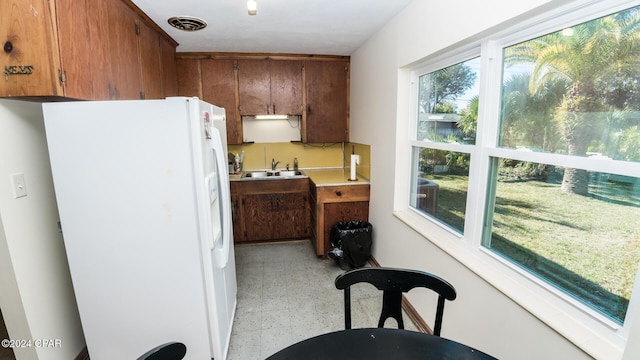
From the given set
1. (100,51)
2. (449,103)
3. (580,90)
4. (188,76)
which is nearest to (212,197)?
(100,51)

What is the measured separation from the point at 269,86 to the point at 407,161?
6.80 feet

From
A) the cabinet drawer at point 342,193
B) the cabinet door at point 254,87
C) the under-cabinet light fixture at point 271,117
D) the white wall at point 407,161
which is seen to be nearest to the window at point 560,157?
the white wall at point 407,161

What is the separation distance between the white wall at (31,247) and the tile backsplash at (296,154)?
2.40m

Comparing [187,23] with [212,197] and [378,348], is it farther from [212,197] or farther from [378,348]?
[378,348]

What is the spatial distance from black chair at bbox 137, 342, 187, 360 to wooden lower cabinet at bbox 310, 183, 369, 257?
2.32m

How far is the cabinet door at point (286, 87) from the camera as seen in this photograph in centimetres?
364

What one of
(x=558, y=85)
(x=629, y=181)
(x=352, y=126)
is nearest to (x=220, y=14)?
(x=352, y=126)

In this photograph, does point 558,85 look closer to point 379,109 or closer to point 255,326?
point 379,109

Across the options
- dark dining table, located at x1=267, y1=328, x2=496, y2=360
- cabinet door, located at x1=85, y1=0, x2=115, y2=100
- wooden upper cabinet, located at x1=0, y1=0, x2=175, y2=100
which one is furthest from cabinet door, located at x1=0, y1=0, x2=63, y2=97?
dark dining table, located at x1=267, y1=328, x2=496, y2=360

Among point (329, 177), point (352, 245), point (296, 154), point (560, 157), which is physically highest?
point (560, 157)

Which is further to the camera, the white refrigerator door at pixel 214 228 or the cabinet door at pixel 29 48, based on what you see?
the white refrigerator door at pixel 214 228

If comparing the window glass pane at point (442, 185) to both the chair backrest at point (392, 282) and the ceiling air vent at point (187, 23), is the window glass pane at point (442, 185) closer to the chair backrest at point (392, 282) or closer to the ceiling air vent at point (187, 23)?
the chair backrest at point (392, 282)

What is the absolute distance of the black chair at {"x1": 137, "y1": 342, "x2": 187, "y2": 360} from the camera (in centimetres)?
81

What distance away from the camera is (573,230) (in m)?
1.19
